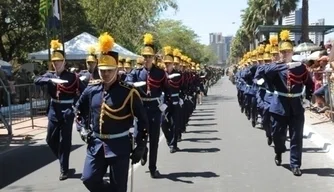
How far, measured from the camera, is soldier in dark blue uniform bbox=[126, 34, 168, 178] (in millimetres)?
9141

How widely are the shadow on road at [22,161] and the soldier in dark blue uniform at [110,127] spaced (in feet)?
11.2

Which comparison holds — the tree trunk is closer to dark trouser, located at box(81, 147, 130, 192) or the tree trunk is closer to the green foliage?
the green foliage

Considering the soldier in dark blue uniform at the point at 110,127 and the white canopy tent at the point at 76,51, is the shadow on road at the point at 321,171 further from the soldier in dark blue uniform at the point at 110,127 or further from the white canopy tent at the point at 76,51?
the white canopy tent at the point at 76,51

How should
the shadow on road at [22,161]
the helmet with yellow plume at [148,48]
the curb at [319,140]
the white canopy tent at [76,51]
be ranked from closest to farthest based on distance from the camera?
the helmet with yellow plume at [148,48] < the shadow on road at [22,161] < the curb at [319,140] < the white canopy tent at [76,51]

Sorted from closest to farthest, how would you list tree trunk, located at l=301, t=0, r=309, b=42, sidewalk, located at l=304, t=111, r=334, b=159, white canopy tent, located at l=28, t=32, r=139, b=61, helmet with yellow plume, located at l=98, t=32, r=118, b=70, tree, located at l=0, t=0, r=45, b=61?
helmet with yellow plume, located at l=98, t=32, r=118, b=70
sidewalk, located at l=304, t=111, r=334, b=159
white canopy tent, located at l=28, t=32, r=139, b=61
tree, located at l=0, t=0, r=45, b=61
tree trunk, located at l=301, t=0, r=309, b=42

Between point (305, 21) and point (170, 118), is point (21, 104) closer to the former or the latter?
point (170, 118)

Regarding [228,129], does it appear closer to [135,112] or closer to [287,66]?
[287,66]

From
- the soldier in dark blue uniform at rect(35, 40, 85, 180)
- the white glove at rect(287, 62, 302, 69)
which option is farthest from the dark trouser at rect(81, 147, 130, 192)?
the white glove at rect(287, 62, 302, 69)

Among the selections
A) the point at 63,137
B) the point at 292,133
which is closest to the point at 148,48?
the point at 63,137

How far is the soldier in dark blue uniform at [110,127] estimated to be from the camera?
5.98 meters

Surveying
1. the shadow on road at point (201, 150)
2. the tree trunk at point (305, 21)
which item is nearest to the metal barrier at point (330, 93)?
the shadow on road at point (201, 150)

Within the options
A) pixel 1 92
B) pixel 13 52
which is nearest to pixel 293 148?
pixel 1 92

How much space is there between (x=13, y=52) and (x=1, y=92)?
27.8 m

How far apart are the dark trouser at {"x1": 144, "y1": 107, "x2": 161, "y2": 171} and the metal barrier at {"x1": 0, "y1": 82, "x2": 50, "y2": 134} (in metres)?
6.62
